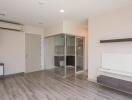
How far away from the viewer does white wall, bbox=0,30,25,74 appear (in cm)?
509

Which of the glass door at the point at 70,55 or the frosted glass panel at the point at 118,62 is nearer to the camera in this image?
the frosted glass panel at the point at 118,62

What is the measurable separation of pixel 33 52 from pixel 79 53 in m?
2.78

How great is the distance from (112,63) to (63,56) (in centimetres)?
252

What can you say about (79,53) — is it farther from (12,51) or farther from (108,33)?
(12,51)

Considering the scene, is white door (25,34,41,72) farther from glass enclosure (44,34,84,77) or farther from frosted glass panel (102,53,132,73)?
frosted glass panel (102,53,132,73)

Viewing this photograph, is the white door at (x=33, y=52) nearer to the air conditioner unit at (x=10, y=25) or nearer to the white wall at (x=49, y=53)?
the white wall at (x=49, y=53)

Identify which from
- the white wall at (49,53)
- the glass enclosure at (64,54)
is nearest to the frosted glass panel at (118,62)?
the glass enclosure at (64,54)

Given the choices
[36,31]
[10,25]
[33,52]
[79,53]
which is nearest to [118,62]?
[79,53]

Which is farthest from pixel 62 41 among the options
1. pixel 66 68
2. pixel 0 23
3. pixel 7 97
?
pixel 7 97

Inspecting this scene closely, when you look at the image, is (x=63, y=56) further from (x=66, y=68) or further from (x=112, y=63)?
(x=112, y=63)

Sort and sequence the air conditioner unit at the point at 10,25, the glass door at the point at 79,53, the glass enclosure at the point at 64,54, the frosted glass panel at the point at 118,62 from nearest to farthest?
the frosted glass panel at the point at 118,62, the air conditioner unit at the point at 10,25, the glass enclosure at the point at 64,54, the glass door at the point at 79,53

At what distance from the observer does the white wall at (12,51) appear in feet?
16.7

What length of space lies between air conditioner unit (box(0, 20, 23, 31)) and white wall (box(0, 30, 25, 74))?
0.21 m

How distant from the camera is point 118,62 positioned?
138 inches
